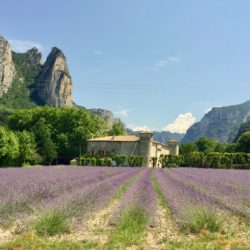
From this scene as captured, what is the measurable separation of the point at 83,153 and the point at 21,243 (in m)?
85.5

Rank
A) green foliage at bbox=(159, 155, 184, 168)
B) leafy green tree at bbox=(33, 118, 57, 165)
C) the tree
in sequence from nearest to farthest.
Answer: green foliage at bbox=(159, 155, 184, 168), leafy green tree at bbox=(33, 118, 57, 165), the tree

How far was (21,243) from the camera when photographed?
684 cm

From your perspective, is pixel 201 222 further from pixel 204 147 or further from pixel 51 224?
pixel 204 147

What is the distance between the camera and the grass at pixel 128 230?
23.5ft

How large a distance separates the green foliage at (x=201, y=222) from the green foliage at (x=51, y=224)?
2450mm

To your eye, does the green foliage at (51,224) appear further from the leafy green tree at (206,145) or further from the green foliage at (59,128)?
the leafy green tree at (206,145)

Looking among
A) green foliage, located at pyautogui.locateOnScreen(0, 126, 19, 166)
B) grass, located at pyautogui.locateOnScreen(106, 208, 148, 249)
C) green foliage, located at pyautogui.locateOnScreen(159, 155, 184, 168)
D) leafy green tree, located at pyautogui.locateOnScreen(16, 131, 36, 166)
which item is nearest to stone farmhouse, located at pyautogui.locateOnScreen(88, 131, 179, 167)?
green foliage, located at pyautogui.locateOnScreen(159, 155, 184, 168)

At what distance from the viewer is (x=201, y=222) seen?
8555 millimetres

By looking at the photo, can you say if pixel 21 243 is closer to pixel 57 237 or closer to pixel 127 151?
pixel 57 237

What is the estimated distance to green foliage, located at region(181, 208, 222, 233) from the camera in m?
8.49

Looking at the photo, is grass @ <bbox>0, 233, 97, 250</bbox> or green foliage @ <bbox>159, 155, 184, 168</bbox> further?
green foliage @ <bbox>159, 155, 184, 168</bbox>

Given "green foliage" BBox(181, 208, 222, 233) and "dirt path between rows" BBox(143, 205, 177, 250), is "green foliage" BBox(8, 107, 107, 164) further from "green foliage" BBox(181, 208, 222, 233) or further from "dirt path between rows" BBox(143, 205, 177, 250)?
"green foliage" BBox(181, 208, 222, 233)

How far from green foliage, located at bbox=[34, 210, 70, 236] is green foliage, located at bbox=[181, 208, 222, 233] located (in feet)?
8.04

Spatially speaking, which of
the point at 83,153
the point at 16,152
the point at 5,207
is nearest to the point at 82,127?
the point at 83,153
